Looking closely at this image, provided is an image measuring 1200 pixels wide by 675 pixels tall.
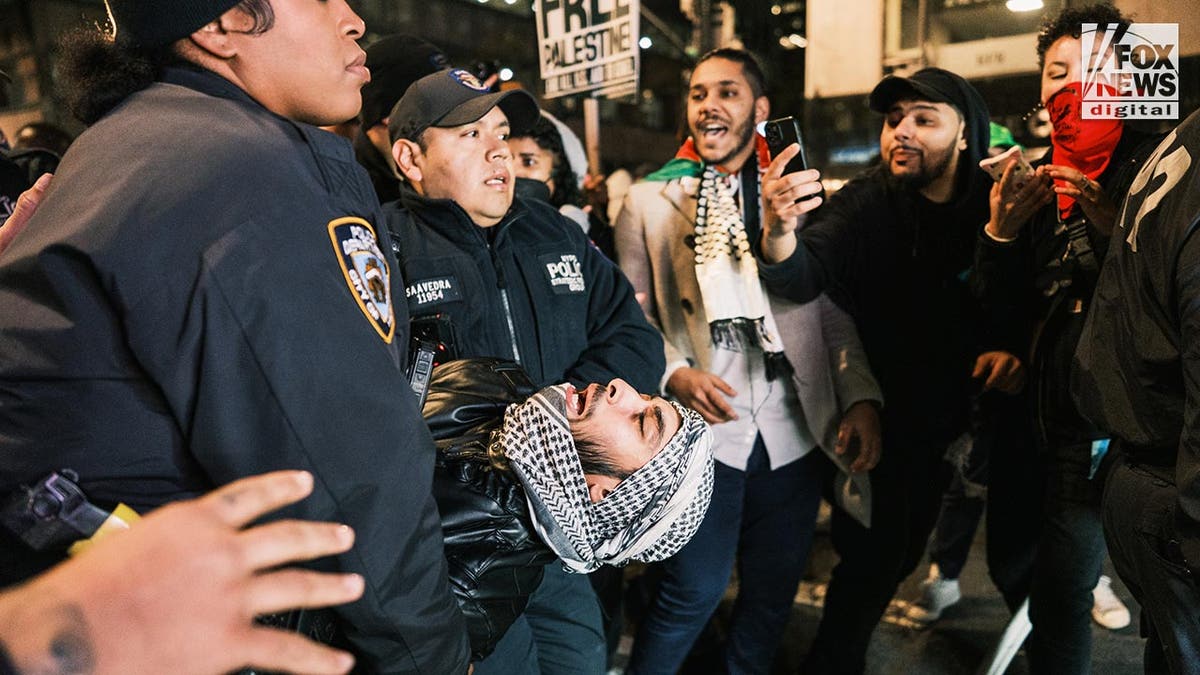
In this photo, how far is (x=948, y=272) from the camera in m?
2.85

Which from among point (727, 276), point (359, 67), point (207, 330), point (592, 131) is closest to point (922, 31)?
point (727, 276)

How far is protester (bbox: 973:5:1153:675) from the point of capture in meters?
2.21

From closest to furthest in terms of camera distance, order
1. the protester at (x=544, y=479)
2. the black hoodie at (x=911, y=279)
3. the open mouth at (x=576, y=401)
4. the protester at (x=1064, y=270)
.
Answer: the protester at (x=544, y=479), the open mouth at (x=576, y=401), the protester at (x=1064, y=270), the black hoodie at (x=911, y=279)

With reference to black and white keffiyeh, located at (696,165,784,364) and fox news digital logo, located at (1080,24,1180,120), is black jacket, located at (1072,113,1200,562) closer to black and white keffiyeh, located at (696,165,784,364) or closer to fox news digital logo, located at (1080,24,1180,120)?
fox news digital logo, located at (1080,24,1180,120)

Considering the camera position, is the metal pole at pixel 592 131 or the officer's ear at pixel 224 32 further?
the metal pole at pixel 592 131

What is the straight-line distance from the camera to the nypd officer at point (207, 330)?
102 cm

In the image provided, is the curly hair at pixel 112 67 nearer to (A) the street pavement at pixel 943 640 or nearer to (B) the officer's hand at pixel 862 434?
(B) the officer's hand at pixel 862 434

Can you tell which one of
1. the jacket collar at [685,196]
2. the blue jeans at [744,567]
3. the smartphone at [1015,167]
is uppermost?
the smartphone at [1015,167]

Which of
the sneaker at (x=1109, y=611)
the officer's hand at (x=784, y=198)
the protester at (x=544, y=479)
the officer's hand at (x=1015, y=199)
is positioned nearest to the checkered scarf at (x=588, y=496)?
the protester at (x=544, y=479)

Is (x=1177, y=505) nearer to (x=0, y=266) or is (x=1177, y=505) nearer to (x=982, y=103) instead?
(x=982, y=103)

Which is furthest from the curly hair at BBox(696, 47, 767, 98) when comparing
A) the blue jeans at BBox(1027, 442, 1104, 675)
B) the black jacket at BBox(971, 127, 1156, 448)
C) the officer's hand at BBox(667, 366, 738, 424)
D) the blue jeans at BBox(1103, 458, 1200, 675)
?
the blue jeans at BBox(1103, 458, 1200, 675)

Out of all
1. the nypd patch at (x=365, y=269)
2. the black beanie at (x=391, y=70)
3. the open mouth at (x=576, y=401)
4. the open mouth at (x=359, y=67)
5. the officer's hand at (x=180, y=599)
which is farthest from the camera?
the black beanie at (x=391, y=70)

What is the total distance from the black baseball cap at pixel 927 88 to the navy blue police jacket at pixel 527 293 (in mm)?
1150

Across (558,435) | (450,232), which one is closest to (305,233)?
(558,435)
